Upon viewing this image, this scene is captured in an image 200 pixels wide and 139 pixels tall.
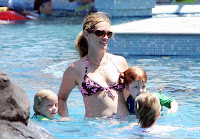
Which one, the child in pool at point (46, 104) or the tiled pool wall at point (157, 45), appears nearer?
the child in pool at point (46, 104)

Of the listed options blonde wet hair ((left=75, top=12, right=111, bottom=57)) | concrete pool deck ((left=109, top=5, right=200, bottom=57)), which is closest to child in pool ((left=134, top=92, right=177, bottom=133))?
blonde wet hair ((left=75, top=12, right=111, bottom=57))

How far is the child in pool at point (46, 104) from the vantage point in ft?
17.6

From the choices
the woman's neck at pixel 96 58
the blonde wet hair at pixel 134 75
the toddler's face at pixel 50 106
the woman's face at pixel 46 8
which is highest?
the woman's neck at pixel 96 58

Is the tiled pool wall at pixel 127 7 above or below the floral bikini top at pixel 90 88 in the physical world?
above

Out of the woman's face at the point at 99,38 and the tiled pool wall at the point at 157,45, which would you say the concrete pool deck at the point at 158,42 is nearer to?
the tiled pool wall at the point at 157,45

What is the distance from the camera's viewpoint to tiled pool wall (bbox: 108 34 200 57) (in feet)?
32.9

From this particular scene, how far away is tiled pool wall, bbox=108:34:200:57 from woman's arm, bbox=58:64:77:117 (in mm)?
5155

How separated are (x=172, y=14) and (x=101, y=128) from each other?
35.4 feet

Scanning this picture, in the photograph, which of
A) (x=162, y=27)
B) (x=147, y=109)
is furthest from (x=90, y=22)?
(x=162, y=27)

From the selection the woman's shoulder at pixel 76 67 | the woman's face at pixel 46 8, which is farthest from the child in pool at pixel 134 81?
the woman's face at pixel 46 8

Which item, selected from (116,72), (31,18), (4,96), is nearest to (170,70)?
(116,72)

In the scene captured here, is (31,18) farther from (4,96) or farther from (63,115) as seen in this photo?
(4,96)

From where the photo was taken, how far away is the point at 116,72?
536 cm

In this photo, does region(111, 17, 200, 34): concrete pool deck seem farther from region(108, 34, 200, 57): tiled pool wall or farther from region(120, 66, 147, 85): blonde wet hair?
region(120, 66, 147, 85): blonde wet hair
